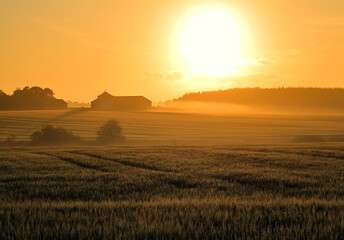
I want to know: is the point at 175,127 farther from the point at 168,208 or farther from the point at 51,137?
the point at 168,208

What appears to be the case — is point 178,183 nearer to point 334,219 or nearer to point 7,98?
point 334,219

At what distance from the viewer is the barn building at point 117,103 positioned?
11462cm

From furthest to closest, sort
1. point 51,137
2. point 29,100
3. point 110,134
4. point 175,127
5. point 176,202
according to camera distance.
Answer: point 29,100, point 175,127, point 110,134, point 51,137, point 176,202

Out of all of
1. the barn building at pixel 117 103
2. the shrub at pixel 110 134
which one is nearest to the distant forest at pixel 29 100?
the barn building at pixel 117 103

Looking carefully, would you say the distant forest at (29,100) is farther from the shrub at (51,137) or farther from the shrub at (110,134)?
the shrub at (110,134)

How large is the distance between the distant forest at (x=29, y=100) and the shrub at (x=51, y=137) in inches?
2008

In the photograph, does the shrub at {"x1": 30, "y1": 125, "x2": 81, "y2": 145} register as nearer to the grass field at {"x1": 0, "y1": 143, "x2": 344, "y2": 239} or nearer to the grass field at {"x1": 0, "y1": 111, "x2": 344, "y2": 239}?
the grass field at {"x1": 0, "y1": 111, "x2": 344, "y2": 239}

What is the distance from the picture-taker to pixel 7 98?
10188 cm

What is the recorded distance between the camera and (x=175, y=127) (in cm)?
7844

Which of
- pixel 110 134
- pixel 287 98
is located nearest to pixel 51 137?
pixel 110 134

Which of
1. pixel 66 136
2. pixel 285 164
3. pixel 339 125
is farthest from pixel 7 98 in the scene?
pixel 285 164

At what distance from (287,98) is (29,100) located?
4111 inches

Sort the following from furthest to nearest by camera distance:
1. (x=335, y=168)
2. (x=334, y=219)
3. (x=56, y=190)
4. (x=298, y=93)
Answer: (x=298, y=93) → (x=335, y=168) → (x=56, y=190) → (x=334, y=219)

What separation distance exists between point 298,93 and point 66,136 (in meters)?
125
